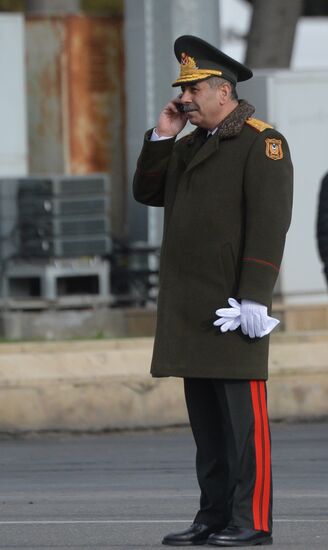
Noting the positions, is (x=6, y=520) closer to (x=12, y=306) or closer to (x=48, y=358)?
(x=48, y=358)

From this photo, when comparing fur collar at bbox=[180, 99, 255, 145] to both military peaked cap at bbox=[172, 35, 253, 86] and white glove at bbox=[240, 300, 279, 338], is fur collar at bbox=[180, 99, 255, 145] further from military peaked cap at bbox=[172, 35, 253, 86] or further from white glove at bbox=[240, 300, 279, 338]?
white glove at bbox=[240, 300, 279, 338]

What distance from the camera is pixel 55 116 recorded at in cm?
1798

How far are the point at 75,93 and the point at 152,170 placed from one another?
1117 cm

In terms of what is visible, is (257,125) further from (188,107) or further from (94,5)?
(94,5)

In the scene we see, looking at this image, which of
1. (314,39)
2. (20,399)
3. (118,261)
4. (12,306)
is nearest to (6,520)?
(20,399)

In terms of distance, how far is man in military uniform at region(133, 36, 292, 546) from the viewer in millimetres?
6613

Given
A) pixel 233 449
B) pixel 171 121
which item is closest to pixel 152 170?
pixel 171 121

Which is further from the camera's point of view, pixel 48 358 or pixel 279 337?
pixel 279 337

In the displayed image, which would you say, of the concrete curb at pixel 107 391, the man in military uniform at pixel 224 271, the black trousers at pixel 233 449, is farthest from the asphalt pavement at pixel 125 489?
the man in military uniform at pixel 224 271

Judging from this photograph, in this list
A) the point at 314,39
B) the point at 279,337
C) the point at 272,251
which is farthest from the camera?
the point at 314,39

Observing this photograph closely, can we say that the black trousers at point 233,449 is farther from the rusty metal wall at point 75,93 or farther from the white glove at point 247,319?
the rusty metal wall at point 75,93

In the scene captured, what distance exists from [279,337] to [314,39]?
13.1 meters

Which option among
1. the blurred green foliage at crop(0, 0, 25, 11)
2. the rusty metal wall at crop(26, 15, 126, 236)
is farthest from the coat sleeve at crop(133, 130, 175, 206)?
the blurred green foliage at crop(0, 0, 25, 11)

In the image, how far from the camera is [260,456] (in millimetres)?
6719
